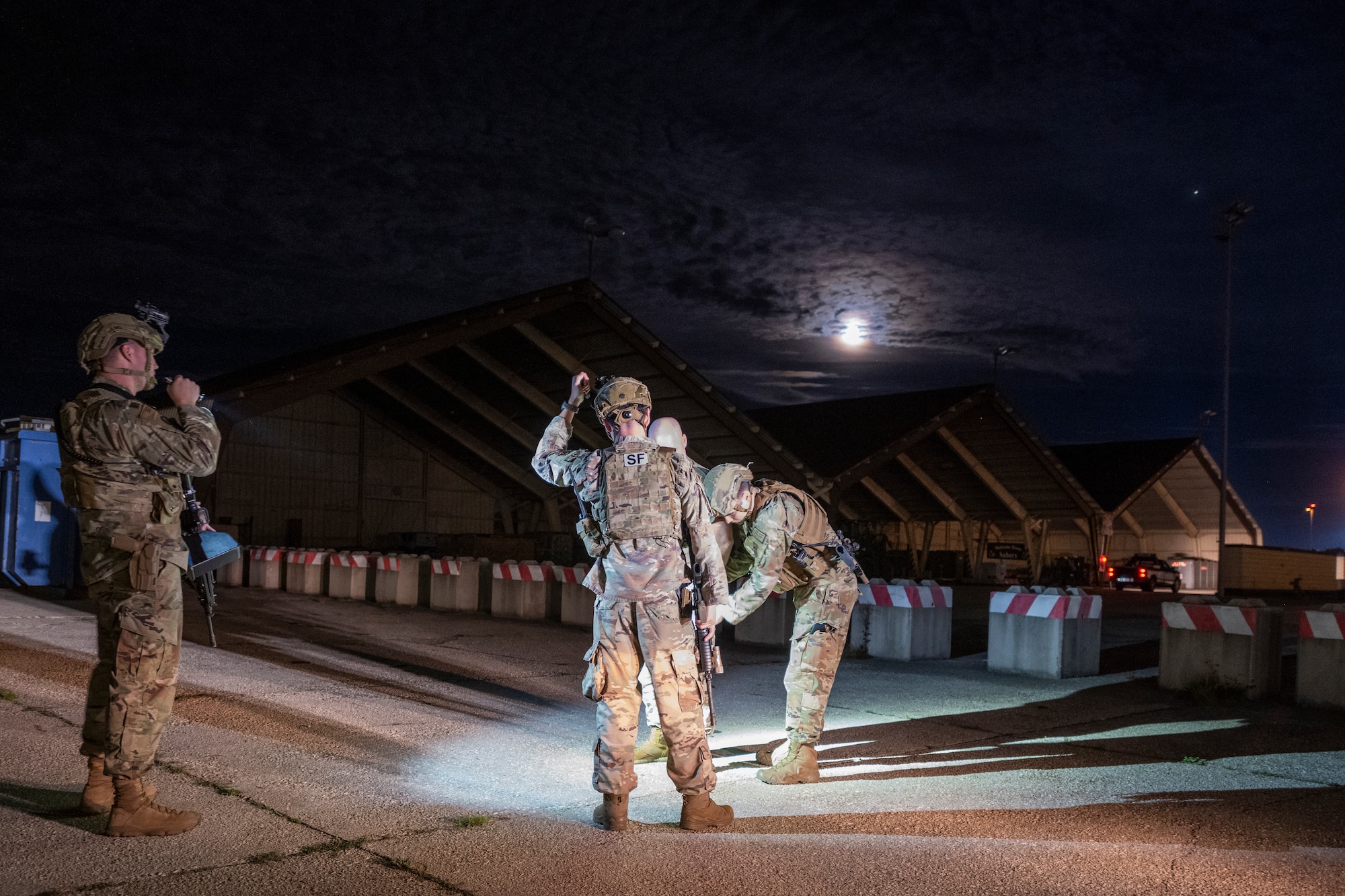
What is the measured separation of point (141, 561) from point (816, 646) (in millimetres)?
3787

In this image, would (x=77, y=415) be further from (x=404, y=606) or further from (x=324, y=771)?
(x=404, y=606)

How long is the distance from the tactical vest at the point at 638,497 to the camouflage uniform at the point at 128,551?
6.27ft

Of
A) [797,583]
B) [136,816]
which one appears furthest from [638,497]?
[136,816]

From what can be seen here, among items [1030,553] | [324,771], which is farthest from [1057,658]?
[1030,553]

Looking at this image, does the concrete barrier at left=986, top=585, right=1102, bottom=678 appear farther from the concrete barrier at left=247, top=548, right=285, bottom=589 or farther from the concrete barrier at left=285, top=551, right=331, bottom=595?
the concrete barrier at left=247, top=548, right=285, bottom=589

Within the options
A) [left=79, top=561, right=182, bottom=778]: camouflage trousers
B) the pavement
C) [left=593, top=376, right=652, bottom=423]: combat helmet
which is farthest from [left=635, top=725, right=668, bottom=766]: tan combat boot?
[left=79, top=561, right=182, bottom=778]: camouflage trousers

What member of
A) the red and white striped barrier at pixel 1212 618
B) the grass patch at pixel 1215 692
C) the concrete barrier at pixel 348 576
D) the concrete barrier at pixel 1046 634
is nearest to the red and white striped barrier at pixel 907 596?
the concrete barrier at pixel 1046 634

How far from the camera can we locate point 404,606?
60.3 feet

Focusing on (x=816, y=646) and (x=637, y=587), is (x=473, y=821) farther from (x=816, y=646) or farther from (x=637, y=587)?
(x=816, y=646)

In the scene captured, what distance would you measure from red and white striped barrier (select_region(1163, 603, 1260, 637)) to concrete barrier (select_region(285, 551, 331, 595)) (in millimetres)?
15523

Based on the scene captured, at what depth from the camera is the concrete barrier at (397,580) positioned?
18.7m

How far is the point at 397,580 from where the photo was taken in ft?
61.9

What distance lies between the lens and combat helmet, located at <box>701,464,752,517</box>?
20.2ft

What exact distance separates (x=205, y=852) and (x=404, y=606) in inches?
562
